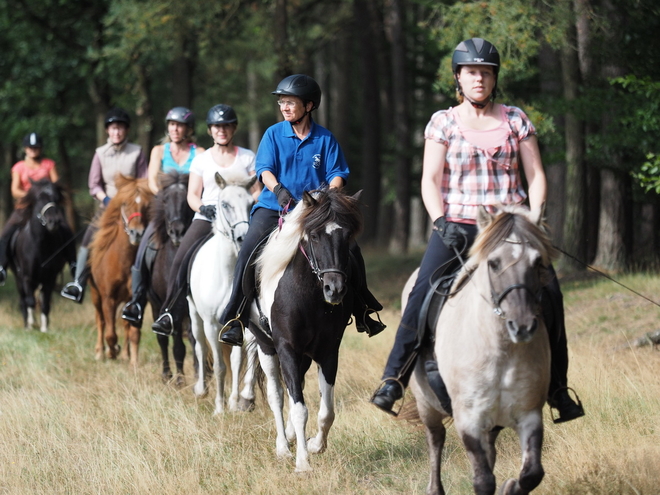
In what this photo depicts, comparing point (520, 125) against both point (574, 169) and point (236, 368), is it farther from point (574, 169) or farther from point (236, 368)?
point (574, 169)

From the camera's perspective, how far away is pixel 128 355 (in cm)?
1186

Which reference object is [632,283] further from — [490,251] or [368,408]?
[490,251]

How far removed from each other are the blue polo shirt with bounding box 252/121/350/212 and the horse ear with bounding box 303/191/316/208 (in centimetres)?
67

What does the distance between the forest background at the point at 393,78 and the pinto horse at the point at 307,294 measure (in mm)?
3195

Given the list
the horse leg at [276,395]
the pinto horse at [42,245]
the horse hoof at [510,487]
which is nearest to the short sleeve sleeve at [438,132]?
the horse hoof at [510,487]

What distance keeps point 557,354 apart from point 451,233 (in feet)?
3.12

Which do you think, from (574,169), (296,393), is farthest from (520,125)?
(574,169)

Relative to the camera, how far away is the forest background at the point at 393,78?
40.8 feet

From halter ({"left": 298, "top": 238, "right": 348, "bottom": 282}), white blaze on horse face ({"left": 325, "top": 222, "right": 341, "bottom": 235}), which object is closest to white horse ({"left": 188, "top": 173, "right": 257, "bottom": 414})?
halter ({"left": 298, "top": 238, "right": 348, "bottom": 282})

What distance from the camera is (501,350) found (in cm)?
469

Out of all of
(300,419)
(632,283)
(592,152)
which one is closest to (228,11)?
(592,152)

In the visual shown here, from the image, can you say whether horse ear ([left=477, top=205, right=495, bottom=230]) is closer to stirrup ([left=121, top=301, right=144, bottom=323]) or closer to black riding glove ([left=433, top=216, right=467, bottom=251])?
black riding glove ([left=433, top=216, right=467, bottom=251])

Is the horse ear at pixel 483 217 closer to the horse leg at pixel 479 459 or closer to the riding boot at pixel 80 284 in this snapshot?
the horse leg at pixel 479 459

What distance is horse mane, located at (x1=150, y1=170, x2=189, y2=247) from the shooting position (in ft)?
32.4
